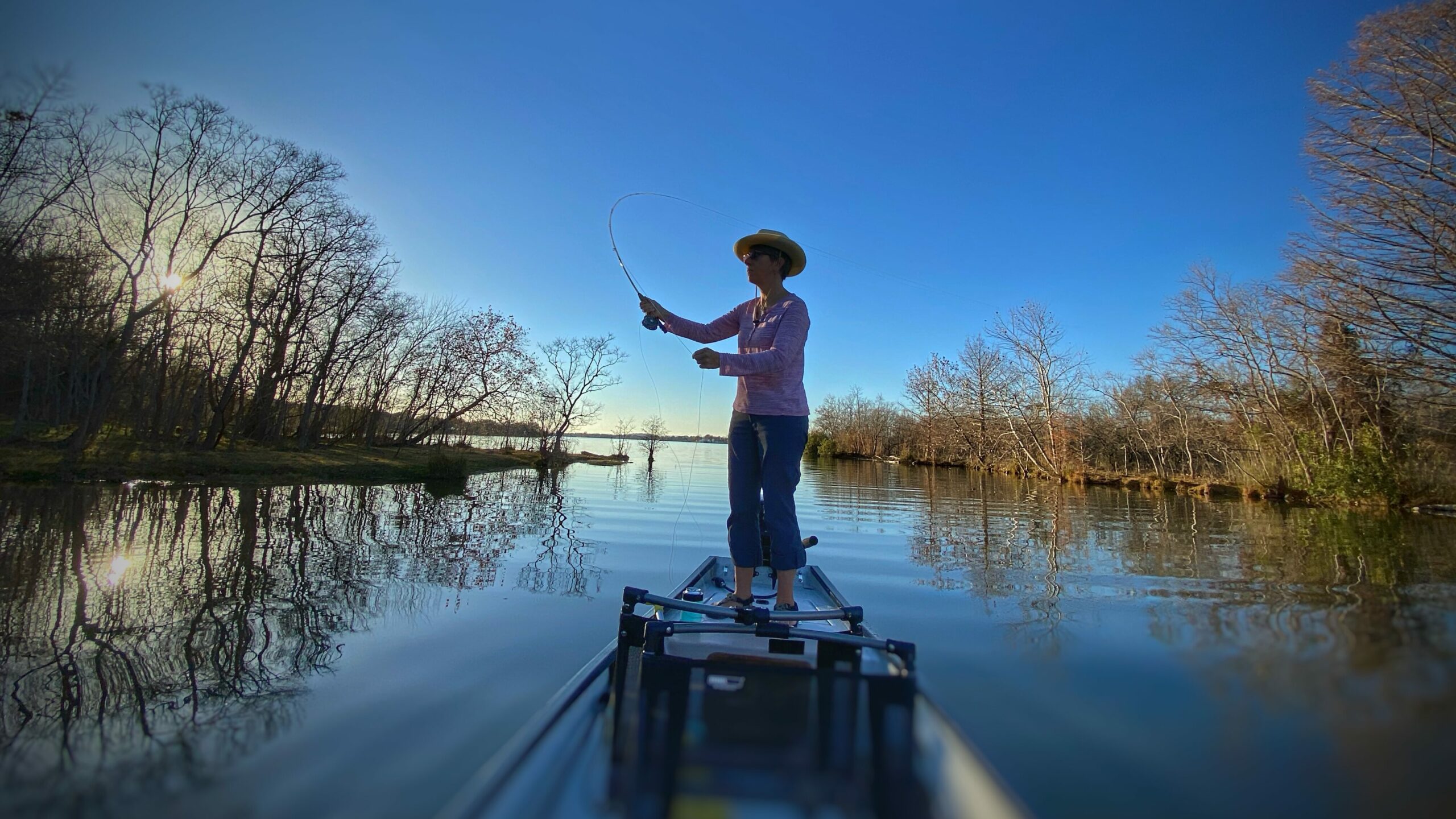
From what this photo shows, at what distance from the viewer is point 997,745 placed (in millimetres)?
2139

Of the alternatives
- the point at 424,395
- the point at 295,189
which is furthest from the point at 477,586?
the point at 424,395

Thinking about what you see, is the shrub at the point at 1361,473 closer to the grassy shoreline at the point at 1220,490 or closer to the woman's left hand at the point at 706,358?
the grassy shoreline at the point at 1220,490

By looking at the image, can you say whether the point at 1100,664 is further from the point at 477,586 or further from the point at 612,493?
the point at 612,493

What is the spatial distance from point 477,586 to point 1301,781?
14.6ft

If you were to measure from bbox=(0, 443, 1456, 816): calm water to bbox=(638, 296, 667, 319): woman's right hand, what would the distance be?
5.81 feet

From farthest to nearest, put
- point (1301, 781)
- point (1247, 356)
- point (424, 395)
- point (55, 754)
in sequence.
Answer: point (424, 395) < point (1247, 356) < point (55, 754) < point (1301, 781)

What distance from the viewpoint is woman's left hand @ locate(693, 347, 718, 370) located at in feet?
9.40

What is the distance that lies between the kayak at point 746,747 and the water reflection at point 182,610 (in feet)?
3.74

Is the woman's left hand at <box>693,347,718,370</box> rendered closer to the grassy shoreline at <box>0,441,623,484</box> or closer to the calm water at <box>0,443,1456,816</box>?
the calm water at <box>0,443,1456,816</box>

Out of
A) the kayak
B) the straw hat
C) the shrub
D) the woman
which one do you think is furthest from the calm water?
the shrub

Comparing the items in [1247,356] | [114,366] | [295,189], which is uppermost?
[295,189]

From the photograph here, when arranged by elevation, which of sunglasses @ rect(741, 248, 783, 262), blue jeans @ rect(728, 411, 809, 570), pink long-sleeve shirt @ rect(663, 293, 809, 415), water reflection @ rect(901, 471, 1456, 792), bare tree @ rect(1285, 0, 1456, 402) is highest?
bare tree @ rect(1285, 0, 1456, 402)

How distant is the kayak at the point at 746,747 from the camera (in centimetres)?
142

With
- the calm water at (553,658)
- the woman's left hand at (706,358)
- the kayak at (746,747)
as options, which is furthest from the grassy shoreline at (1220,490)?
the kayak at (746,747)
